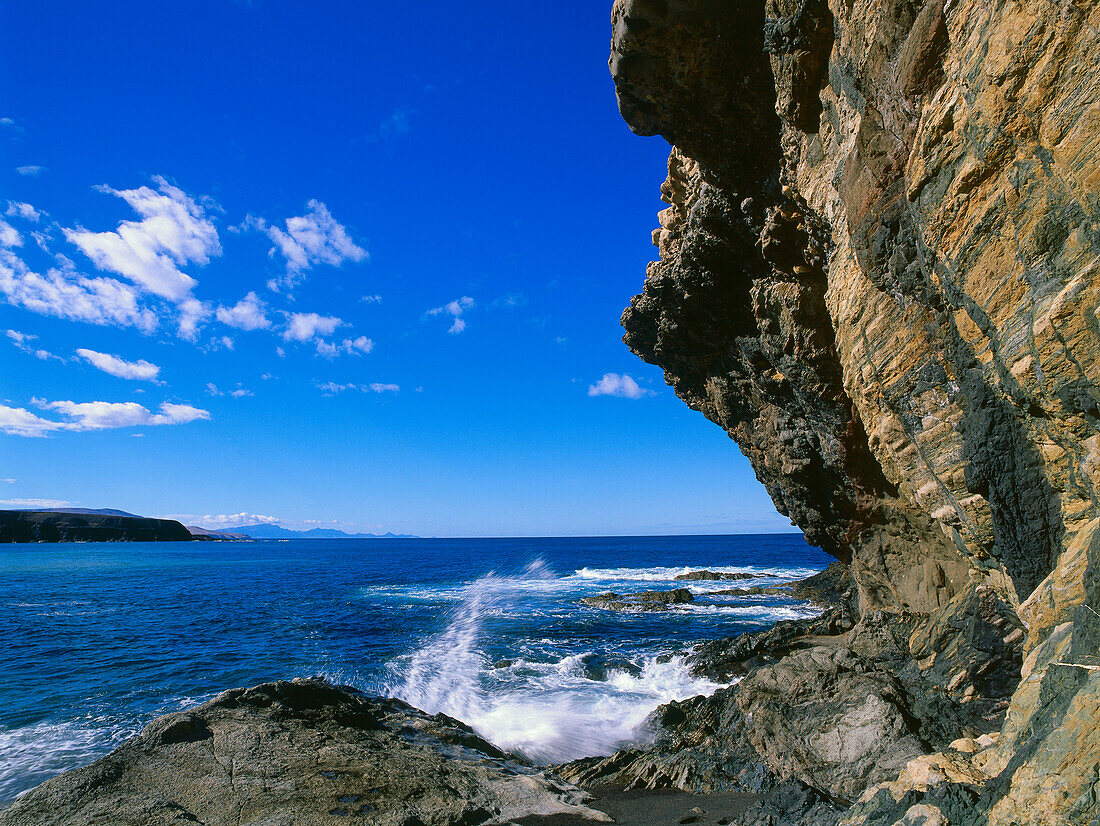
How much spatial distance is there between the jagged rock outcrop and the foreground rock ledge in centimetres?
20571

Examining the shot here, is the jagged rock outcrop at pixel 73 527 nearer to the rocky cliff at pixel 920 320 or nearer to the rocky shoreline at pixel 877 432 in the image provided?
the rocky shoreline at pixel 877 432

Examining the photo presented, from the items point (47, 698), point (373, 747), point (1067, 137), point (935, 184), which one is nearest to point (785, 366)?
point (935, 184)

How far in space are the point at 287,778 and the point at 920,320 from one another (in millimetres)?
12500

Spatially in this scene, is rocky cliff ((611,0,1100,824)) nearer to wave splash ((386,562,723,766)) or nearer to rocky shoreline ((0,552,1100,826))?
rocky shoreline ((0,552,1100,826))

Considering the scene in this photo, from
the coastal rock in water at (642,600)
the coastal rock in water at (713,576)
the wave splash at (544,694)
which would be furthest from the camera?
the coastal rock in water at (713,576)

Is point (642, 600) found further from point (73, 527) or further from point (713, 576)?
point (73, 527)

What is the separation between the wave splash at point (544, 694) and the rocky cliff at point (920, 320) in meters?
4.88

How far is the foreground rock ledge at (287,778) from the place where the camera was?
7.38 m

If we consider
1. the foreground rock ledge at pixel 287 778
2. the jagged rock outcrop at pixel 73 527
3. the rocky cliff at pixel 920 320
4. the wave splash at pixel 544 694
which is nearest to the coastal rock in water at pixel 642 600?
the wave splash at pixel 544 694

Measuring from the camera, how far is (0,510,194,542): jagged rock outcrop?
497ft

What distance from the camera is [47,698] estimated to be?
55.4ft

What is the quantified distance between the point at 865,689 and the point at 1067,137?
946 cm

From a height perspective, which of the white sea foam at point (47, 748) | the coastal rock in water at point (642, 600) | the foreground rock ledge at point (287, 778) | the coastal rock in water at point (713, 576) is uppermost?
the foreground rock ledge at point (287, 778)

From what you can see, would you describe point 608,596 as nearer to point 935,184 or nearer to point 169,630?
point 169,630
